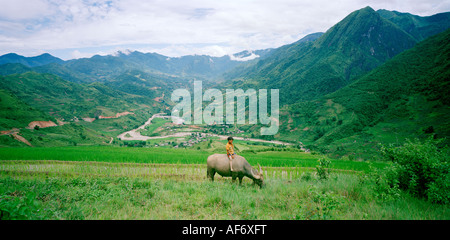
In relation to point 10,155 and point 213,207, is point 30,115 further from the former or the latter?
point 213,207

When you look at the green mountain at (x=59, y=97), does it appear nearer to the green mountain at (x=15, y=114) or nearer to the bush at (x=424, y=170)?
the green mountain at (x=15, y=114)

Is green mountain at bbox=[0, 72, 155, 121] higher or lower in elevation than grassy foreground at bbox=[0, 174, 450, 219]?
higher

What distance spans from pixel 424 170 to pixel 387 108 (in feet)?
334

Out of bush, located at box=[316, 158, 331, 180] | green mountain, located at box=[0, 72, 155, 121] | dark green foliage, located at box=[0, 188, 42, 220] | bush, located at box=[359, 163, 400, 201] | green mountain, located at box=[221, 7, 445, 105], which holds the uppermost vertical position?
green mountain, located at box=[221, 7, 445, 105]

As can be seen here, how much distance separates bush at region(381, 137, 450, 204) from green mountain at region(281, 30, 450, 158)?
61.0 meters

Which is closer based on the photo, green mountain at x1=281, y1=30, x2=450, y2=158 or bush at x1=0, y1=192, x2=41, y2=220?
bush at x1=0, y1=192, x2=41, y2=220

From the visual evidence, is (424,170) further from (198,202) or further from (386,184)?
(198,202)

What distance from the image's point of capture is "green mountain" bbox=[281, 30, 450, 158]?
63.2 meters

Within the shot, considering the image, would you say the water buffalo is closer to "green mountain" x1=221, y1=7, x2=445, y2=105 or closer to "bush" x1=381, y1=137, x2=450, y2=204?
"bush" x1=381, y1=137, x2=450, y2=204

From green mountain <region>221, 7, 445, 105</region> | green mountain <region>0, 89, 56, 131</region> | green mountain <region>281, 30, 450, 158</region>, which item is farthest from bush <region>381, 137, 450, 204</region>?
green mountain <region>221, 7, 445, 105</region>

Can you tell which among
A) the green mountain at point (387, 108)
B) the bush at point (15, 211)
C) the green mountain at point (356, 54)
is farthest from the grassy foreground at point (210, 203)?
the green mountain at point (356, 54)

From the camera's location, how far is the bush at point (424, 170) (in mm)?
6250

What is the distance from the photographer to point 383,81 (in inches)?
3878

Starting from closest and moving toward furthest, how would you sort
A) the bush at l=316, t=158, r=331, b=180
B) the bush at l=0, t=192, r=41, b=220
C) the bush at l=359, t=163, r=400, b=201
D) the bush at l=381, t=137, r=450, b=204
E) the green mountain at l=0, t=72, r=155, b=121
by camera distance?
the bush at l=0, t=192, r=41, b=220 → the bush at l=381, t=137, r=450, b=204 → the bush at l=359, t=163, r=400, b=201 → the bush at l=316, t=158, r=331, b=180 → the green mountain at l=0, t=72, r=155, b=121
